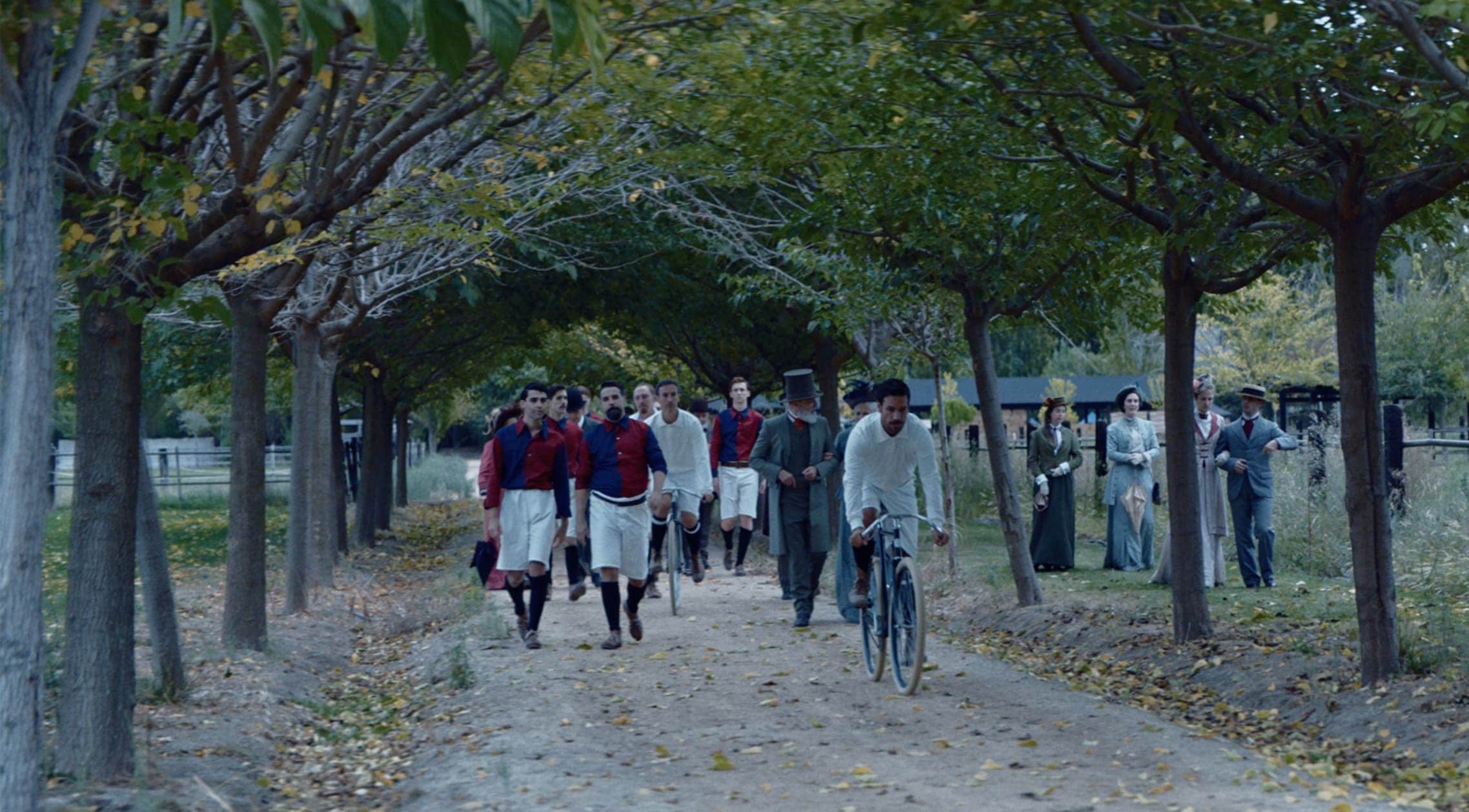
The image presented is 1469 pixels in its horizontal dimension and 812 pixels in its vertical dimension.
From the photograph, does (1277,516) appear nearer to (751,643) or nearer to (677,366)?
(751,643)

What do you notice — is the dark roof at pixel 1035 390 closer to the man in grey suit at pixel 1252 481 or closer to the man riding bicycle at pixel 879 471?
the man in grey suit at pixel 1252 481

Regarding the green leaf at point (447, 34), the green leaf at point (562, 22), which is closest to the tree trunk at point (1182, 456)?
the green leaf at point (562, 22)

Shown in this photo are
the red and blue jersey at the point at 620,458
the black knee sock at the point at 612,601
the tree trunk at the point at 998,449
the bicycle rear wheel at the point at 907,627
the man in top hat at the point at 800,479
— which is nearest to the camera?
the bicycle rear wheel at the point at 907,627

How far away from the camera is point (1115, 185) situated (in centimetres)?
1107

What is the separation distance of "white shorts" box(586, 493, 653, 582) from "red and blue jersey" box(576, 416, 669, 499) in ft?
0.39

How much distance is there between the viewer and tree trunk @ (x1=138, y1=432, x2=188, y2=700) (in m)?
9.10

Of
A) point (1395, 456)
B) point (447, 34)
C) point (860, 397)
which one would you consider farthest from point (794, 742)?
point (1395, 456)

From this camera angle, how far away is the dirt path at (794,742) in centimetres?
666

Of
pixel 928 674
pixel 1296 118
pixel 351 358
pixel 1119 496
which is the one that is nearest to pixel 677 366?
pixel 351 358

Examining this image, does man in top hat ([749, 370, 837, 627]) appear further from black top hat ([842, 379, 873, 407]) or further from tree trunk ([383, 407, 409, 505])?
tree trunk ([383, 407, 409, 505])

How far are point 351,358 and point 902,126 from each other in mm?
14523

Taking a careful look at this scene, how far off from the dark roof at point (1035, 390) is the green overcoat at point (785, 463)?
143 ft

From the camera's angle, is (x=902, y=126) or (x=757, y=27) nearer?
(x=757, y=27)

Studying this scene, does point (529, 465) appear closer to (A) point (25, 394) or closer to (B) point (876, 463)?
(B) point (876, 463)
